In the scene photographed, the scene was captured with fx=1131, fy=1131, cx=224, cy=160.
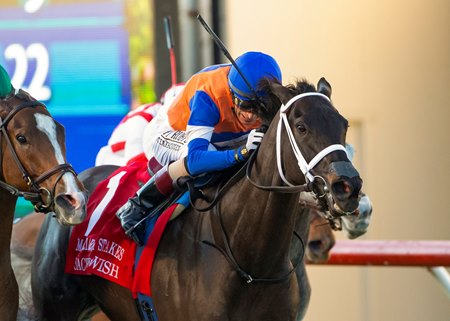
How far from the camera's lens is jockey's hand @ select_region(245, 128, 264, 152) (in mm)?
4633

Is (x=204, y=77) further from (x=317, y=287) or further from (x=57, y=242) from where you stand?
(x=317, y=287)

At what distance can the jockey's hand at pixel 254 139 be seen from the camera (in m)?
4.63

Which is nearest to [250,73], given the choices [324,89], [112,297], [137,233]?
[324,89]

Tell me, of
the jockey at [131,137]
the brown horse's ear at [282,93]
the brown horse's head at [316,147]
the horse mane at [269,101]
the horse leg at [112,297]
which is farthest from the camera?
the jockey at [131,137]

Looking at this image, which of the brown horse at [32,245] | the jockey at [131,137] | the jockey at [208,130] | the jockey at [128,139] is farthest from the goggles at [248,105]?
the brown horse at [32,245]

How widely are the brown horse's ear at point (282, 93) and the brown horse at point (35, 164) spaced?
2.85ft

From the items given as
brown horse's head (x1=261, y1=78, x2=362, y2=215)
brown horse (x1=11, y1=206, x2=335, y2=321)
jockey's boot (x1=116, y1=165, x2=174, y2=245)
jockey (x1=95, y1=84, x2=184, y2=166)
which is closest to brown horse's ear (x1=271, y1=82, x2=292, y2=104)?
brown horse's head (x1=261, y1=78, x2=362, y2=215)

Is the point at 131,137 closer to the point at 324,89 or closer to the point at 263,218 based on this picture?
the point at 263,218

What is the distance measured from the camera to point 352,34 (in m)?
8.09

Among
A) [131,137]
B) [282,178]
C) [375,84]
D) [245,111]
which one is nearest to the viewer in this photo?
[282,178]

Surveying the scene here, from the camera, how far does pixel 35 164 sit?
14.9ft

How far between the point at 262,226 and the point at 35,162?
95 centimetres

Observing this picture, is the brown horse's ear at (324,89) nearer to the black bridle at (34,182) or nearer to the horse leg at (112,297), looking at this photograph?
the black bridle at (34,182)

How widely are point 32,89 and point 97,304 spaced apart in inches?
136
